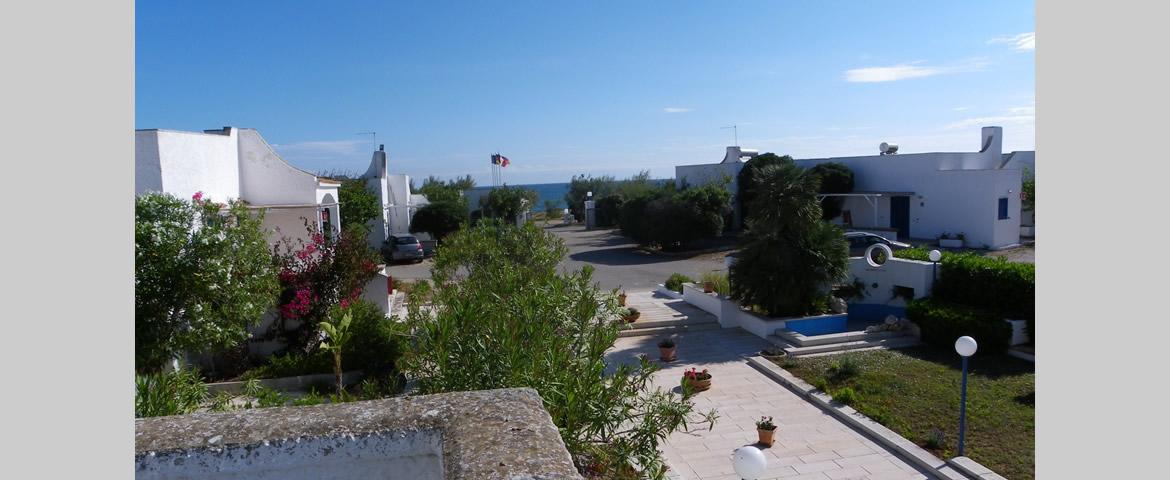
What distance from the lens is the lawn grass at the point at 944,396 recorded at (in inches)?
351

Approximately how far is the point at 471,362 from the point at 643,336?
10.5 metres

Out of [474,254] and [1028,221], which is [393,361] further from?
[1028,221]

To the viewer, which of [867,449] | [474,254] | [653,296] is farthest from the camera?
[653,296]

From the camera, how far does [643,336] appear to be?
1581 centimetres

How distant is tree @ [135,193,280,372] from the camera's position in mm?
8367

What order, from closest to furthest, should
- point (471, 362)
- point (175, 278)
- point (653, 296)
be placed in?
point (471, 362) < point (175, 278) < point (653, 296)

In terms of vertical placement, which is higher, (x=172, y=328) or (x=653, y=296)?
(x=172, y=328)

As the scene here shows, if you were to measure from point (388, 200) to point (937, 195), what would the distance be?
24264mm

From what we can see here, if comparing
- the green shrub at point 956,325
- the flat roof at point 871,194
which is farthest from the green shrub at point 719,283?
the flat roof at point 871,194

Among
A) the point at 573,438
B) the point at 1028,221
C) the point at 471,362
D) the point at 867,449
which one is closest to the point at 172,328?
the point at 471,362

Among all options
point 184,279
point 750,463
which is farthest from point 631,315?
point 750,463

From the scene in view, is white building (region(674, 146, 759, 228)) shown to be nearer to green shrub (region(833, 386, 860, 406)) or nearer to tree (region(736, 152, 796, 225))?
tree (region(736, 152, 796, 225))

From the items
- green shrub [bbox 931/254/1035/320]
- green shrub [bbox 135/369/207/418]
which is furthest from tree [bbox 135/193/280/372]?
green shrub [bbox 931/254/1035/320]

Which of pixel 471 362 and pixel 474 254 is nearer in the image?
pixel 471 362
